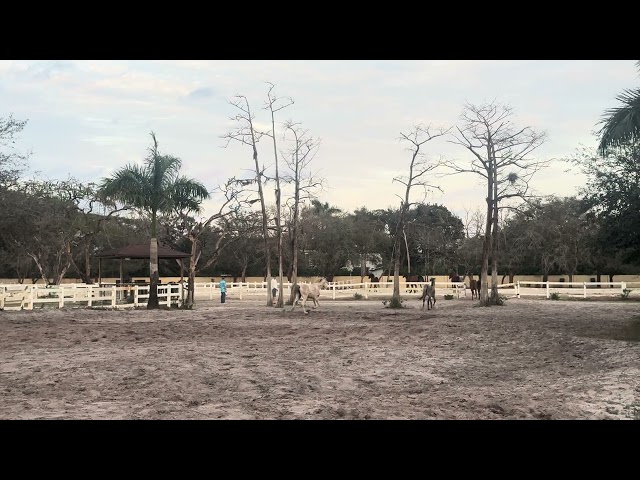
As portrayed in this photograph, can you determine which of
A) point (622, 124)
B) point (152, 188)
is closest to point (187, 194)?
point (152, 188)

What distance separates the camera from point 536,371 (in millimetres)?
10836

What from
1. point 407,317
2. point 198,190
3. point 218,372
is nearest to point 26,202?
point 198,190

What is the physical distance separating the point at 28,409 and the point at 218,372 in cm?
337

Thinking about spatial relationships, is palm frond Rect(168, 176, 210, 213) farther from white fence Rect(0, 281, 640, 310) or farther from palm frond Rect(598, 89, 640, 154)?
palm frond Rect(598, 89, 640, 154)

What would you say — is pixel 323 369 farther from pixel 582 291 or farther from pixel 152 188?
pixel 582 291

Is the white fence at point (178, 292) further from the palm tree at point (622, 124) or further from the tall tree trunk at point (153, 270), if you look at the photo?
the palm tree at point (622, 124)

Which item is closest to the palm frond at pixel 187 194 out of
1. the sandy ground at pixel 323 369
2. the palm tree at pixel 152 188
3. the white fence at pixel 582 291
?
the palm tree at pixel 152 188

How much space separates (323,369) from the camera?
10.8 metres

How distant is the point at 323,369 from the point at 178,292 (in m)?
22.3

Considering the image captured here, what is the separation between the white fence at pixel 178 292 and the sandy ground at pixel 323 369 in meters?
6.44

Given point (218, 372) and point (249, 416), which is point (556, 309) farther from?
point (249, 416)

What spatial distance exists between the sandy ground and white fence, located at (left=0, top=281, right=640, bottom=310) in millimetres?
6440

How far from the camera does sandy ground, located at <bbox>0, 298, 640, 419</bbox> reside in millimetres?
7504

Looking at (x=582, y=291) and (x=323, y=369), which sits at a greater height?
(x=582, y=291)
